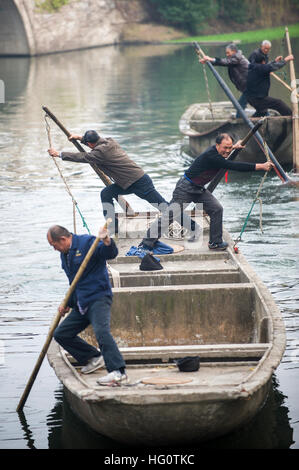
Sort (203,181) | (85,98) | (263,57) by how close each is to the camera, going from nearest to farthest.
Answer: (203,181) → (263,57) → (85,98)

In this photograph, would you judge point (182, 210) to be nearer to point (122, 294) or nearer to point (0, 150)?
point (122, 294)

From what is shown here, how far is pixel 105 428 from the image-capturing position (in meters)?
6.75

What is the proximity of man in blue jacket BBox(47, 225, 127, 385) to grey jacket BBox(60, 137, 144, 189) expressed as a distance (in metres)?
3.45

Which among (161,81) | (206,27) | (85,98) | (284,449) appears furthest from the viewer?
(206,27)

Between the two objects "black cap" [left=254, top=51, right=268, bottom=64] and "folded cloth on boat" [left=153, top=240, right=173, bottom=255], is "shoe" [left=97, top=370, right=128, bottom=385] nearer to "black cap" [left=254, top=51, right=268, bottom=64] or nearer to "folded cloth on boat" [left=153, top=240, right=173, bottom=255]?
"folded cloth on boat" [left=153, top=240, right=173, bottom=255]

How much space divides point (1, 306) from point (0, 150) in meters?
11.0

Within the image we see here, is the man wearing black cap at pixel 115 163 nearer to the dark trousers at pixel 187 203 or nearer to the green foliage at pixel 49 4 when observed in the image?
the dark trousers at pixel 187 203

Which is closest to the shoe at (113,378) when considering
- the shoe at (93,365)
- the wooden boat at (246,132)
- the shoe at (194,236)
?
the shoe at (93,365)

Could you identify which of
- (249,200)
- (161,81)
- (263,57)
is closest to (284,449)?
(249,200)

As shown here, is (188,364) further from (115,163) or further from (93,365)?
(115,163)

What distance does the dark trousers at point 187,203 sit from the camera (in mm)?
10312

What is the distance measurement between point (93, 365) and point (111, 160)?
12.2 feet

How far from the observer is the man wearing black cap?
1049 cm

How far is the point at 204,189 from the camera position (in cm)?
1041
